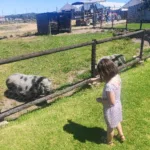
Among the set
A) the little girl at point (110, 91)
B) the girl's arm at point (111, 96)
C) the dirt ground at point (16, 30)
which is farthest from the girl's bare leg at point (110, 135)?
the dirt ground at point (16, 30)

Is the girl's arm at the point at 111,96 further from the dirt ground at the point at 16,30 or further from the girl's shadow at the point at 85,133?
the dirt ground at the point at 16,30

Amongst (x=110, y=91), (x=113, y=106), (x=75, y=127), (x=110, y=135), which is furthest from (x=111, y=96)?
(x=75, y=127)

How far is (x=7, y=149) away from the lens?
13.8 ft

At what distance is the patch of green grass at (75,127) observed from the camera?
4344 millimetres

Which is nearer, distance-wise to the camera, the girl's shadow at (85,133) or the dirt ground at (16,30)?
the girl's shadow at (85,133)

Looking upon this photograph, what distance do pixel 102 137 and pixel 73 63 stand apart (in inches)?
276

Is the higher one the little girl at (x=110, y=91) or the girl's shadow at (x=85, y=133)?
the little girl at (x=110, y=91)

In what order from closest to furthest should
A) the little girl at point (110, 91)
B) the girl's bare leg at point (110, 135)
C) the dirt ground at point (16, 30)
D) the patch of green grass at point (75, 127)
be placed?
the little girl at point (110, 91) → the girl's bare leg at point (110, 135) → the patch of green grass at point (75, 127) → the dirt ground at point (16, 30)

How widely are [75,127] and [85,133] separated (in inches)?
9.6

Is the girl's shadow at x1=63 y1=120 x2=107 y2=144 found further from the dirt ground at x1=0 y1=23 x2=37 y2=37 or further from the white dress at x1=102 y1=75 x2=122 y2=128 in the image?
the dirt ground at x1=0 y1=23 x2=37 y2=37

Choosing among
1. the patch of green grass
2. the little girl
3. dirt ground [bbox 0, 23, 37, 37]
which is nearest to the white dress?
the little girl

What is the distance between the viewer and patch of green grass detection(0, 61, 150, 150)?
4344mm

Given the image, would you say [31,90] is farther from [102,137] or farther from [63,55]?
[63,55]

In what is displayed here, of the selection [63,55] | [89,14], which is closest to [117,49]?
[63,55]
